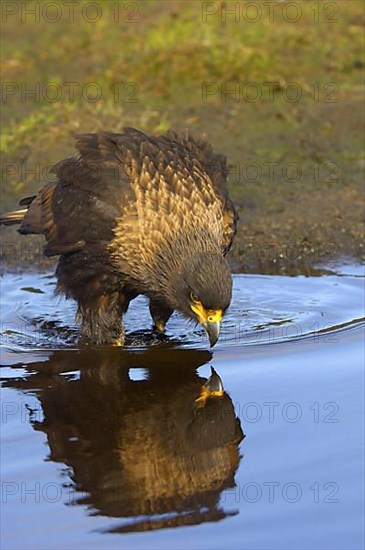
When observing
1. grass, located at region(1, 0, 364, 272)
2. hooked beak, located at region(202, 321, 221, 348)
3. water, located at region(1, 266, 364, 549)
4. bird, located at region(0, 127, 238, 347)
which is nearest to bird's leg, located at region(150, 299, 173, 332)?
bird, located at region(0, 127, 238, 347)

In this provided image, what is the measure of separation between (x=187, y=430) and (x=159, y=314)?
1755 mm

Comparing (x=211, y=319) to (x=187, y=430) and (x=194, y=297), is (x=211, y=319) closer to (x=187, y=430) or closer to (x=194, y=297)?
(x=194, y=297)

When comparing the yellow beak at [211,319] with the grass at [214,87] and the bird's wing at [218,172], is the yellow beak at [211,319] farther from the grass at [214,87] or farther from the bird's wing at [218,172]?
the grass at [214,87]

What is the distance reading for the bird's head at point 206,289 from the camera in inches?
285

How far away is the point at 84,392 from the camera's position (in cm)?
732

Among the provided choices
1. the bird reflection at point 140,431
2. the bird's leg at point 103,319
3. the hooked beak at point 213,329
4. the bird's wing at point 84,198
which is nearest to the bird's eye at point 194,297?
the hooked beak at point 213,329

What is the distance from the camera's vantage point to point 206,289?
727 centimetres

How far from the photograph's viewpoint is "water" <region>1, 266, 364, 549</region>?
559 centimetres

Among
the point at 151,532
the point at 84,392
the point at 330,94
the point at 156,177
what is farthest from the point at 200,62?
the point at 151,532

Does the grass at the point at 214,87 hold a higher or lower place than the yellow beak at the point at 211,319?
higher

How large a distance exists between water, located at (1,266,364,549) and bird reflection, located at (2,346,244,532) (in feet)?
0.03

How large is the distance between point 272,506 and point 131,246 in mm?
2526

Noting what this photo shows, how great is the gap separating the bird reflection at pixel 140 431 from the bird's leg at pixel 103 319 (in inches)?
6.3

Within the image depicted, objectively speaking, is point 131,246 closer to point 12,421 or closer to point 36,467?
point 12,421
